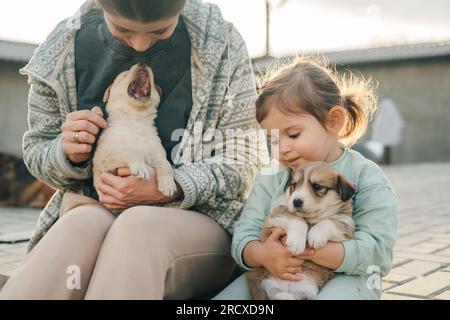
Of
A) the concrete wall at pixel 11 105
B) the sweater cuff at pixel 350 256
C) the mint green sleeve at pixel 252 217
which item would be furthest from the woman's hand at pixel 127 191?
the concrete wall at pixel 11 105

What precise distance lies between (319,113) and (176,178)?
550 millimetres

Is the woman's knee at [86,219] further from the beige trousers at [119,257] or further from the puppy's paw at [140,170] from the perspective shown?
the puppy's paw at [140,170]

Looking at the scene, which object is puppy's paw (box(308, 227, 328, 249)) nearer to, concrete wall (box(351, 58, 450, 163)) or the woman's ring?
the woman's ring

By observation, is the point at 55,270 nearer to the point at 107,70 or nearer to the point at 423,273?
the point at 107,70

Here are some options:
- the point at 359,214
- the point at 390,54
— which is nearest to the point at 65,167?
the point at 359,214

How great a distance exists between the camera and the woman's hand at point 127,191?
207 centimetres

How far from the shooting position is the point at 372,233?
75.1 inches

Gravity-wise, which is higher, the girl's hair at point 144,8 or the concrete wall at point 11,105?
the girl's hair at point 144,8

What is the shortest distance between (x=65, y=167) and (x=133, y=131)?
28cm

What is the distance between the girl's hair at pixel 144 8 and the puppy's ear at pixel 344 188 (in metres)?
0.78

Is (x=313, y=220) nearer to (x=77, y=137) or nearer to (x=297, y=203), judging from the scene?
(x=297, y=203)

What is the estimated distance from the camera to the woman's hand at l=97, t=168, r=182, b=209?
2.07m
